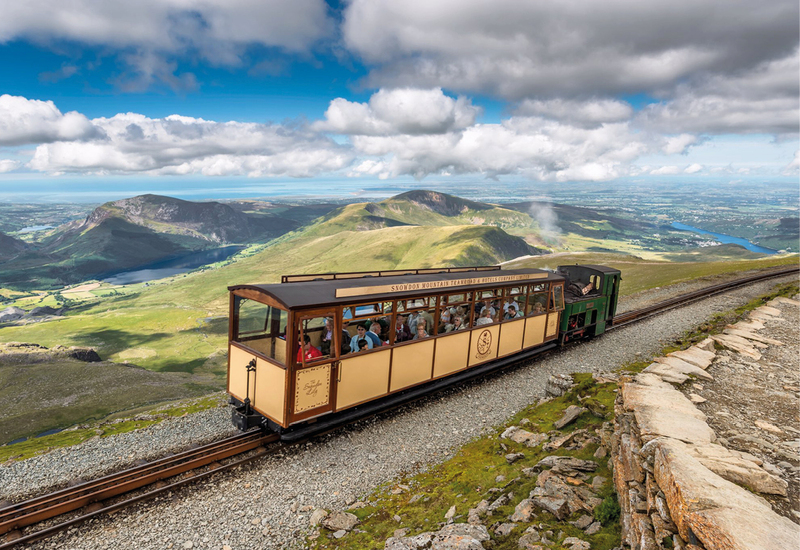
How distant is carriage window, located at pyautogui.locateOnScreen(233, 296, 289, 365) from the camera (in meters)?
11.5

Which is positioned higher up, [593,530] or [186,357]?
[593,530]

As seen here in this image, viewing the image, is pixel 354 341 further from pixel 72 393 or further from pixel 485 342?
pixel 72 393

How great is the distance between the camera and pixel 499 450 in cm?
1047

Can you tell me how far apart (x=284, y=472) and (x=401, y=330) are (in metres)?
4.91

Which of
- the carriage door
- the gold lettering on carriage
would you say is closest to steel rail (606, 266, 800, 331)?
the gold lettering on carriage

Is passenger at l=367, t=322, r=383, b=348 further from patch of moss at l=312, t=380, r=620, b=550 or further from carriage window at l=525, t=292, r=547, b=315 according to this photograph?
carriage window at l=525, t=292, r=547, b=315

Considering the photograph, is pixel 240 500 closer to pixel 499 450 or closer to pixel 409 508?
pixel 409 508

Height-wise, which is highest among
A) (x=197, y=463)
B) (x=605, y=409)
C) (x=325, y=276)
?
(x=325, y=276)

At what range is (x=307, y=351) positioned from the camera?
35.4ft

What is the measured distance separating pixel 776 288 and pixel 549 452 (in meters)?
36.0

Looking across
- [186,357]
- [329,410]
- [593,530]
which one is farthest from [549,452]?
[186,357]

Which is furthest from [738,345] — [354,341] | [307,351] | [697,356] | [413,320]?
[307,351]

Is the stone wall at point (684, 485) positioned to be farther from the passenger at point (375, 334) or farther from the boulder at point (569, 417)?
the passenger at point (375, 334)

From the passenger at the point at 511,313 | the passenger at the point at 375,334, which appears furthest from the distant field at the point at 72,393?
the passenger at the point at 511,313
